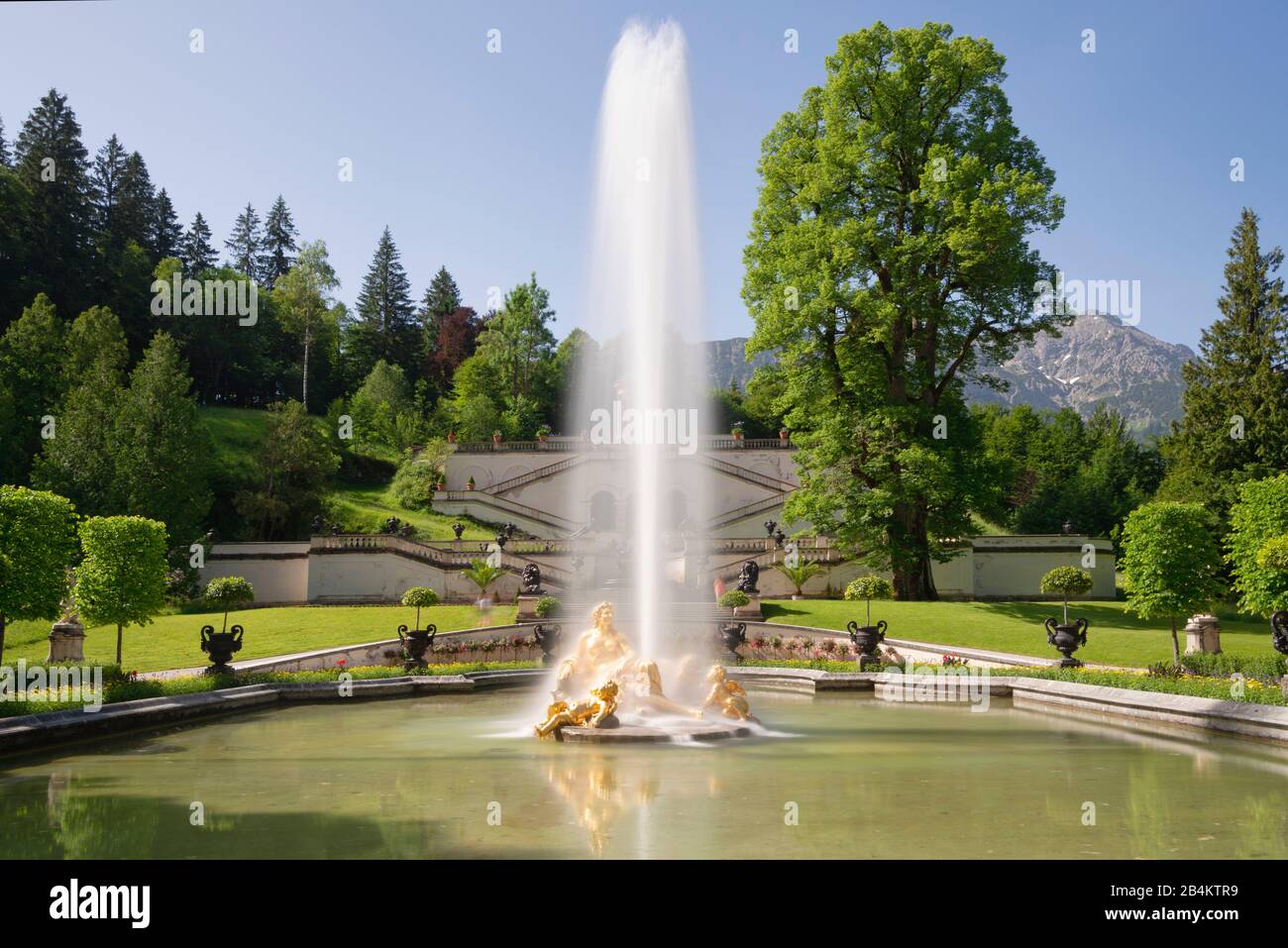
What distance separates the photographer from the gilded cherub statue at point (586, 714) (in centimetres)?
1331

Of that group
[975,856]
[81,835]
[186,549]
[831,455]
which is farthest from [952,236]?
[186,549]

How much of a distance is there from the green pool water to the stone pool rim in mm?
439

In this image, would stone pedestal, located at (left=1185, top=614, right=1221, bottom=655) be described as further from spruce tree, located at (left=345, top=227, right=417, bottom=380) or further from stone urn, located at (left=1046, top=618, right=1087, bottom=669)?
spruce tree, located at (left=345, top=227, right=417, bottom=380)

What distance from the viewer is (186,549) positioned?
124 feet

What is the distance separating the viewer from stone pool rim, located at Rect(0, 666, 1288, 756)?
12.8 metres

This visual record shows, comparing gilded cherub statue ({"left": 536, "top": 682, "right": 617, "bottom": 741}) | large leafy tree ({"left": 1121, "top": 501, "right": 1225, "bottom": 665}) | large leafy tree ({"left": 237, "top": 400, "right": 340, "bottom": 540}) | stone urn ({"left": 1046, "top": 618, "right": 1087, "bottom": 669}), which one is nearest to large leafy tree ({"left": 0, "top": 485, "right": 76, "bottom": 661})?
gilded cherub statue ({"left": 536, "top": 682, "right": 617, "bottom": 741})

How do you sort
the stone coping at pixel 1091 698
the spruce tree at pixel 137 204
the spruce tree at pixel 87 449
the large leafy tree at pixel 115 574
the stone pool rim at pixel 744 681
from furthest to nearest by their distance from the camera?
the spruce tree at pixel 137 204 < the spruce tree at pixel 87 449 < the large leafy tree at pixel 115 574 < the stone coping at pixel 1091 698 < the stone pool rim at pixel 744 681

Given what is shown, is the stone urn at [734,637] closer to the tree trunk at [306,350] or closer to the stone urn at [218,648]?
the stone urn at [218,648]

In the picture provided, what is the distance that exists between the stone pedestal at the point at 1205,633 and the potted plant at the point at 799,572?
15.1m

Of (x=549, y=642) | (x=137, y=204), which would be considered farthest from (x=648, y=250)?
(x=137, y=204)

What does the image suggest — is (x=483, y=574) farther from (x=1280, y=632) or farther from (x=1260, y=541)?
(x=1280, y=632)

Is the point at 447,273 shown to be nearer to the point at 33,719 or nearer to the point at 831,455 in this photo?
the point at 831,455

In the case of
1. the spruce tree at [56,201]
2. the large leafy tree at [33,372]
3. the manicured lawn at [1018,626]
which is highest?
the spruce tree at [56,201]

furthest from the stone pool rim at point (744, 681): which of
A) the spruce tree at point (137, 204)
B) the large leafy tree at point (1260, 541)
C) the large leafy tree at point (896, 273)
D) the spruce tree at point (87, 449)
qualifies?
the spruce tree at point (137, 204)
